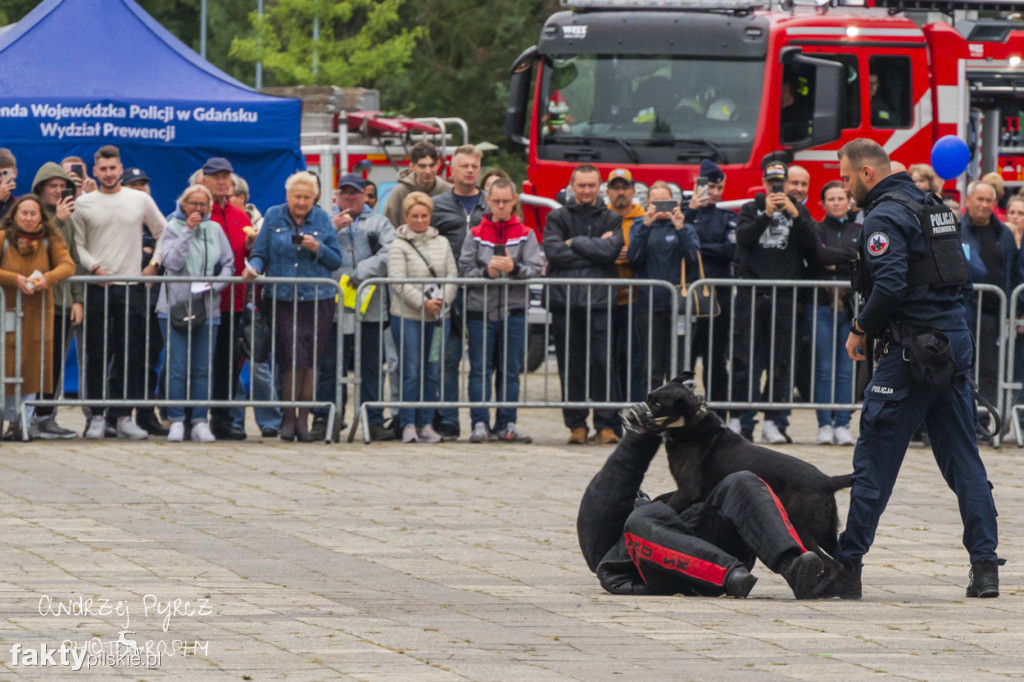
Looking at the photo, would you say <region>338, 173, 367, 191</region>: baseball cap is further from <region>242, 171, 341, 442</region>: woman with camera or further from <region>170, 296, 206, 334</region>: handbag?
<region>170, 296, 206, 334</region>: handbag

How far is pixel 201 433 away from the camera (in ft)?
39.3

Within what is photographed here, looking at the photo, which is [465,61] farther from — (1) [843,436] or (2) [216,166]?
(1) [843,436]

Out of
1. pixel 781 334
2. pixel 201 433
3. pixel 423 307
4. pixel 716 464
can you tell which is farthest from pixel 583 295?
pixel 716 464

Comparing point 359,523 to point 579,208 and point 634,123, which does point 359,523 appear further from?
point 634,123

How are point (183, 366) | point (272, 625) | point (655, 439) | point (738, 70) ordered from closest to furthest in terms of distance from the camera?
point (272, 625), point (655, 439), point (183, 366), point (738, 70)

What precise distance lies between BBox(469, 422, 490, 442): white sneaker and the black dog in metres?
5.27

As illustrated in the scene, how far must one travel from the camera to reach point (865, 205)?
277 inches

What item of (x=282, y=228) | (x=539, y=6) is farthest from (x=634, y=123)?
(x=539, y=6)

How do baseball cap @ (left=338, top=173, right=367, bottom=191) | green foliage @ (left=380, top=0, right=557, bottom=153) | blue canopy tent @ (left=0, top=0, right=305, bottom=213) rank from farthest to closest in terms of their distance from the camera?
green foliage @ (left=380, top=0, right=557, bottom=153) < blue canopy tent @ (left=0, top=0, right=305, bottom=213) < baseball cap @ (left=338, top=173, right=367, bottom=191)

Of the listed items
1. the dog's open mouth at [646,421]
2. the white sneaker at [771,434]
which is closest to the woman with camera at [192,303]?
the white sneaker at [771,434]

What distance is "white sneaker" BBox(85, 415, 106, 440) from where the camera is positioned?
12086 millimetres

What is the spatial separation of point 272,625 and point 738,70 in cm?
1120

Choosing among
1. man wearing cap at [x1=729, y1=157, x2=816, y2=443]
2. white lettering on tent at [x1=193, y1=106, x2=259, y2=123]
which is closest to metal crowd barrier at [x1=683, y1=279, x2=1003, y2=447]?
man wearing cap at [x1=729, y1=157, x2=816, y2=443]

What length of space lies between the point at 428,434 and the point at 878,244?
19.4ft
